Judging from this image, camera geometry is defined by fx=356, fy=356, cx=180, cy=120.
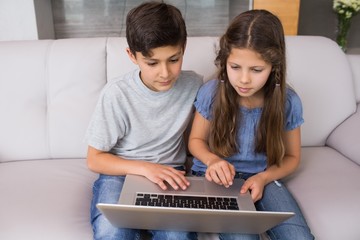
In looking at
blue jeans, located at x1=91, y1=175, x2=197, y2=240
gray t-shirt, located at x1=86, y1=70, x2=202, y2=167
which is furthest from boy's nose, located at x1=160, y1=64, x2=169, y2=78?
blue jeans, located at x1=91, y1=175, x2=197, y2=240

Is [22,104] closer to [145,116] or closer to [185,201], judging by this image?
[145,116]

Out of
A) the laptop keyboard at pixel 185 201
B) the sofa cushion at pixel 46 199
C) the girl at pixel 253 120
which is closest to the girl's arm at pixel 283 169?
the girl at pixel 253 120

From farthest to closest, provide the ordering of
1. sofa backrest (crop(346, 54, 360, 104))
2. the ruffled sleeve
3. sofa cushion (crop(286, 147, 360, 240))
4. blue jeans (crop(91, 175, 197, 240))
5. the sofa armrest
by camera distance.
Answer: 1. sofa backrest (crop(346, 54, 360, 104))
2. the sofa armrest
3. the ruffled sleeve
4. sofa cushion (crop(286, 147, 360, 240))
5. blue jeans (crop(91, 175, 197, 240))

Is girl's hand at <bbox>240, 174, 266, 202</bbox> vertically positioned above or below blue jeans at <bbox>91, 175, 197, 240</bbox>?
above

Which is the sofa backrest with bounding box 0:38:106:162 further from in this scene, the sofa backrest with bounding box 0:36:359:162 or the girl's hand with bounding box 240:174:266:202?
the girl's hand with bounding box 240:174:266:202

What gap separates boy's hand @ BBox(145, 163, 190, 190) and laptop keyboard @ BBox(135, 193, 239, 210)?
0.05 meters

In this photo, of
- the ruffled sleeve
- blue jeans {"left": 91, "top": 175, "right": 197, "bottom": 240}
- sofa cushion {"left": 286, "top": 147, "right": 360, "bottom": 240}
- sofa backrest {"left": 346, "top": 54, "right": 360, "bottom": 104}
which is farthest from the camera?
sofa backrest {"left": 346, "top": 54, "right": 360, "bottom": 104}

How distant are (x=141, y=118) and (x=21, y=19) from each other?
222 cm

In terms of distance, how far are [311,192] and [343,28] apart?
7.71 ft

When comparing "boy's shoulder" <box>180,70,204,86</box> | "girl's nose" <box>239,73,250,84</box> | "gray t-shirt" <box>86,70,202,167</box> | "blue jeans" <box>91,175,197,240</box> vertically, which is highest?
"girl's nose" <box>239,73,250,84</box>

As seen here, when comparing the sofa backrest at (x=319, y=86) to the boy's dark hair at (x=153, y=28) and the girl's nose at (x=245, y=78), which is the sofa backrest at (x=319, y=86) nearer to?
the girl's nose at (x=245, y=78)

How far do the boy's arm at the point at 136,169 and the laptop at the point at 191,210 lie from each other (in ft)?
0.07

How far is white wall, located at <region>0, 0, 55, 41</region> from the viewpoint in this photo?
112 inches

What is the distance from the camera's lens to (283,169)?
1.14 metres
